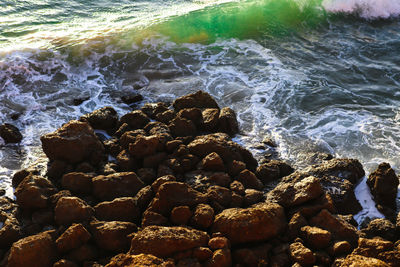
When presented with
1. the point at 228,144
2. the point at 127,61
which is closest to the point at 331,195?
the point at 228,144

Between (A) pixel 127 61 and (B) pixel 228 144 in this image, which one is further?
(A) pixel 127 61

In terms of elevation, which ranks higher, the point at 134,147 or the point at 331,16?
the point at 331,16

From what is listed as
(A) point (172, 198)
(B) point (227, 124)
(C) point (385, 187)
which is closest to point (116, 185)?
(A) point (172, 198)

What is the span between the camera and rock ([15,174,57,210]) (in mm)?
4605

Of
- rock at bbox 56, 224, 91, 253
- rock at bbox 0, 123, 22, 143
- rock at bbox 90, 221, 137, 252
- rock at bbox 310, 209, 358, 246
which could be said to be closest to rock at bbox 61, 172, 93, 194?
rock at bbox 90, 221, 137, 252

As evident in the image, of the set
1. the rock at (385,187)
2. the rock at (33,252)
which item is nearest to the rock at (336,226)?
the rock at (385,187)

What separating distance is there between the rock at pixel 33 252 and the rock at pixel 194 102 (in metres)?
3.80

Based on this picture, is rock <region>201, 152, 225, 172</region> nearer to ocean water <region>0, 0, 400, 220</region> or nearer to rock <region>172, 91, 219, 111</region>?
ocean water <region>0, 0, 400, 220</region>

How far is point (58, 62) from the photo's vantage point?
9633mm

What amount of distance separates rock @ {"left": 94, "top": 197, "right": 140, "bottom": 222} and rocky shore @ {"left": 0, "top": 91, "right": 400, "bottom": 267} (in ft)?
0.04

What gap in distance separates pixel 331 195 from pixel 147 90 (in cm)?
511

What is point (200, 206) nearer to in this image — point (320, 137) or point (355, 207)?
point (355, 207)

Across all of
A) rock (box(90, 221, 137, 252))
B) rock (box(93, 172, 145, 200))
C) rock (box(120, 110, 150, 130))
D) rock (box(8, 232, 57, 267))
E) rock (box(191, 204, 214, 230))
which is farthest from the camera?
rock (box(120, 110, 150, 130))

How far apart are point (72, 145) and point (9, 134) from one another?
1.71 metres
